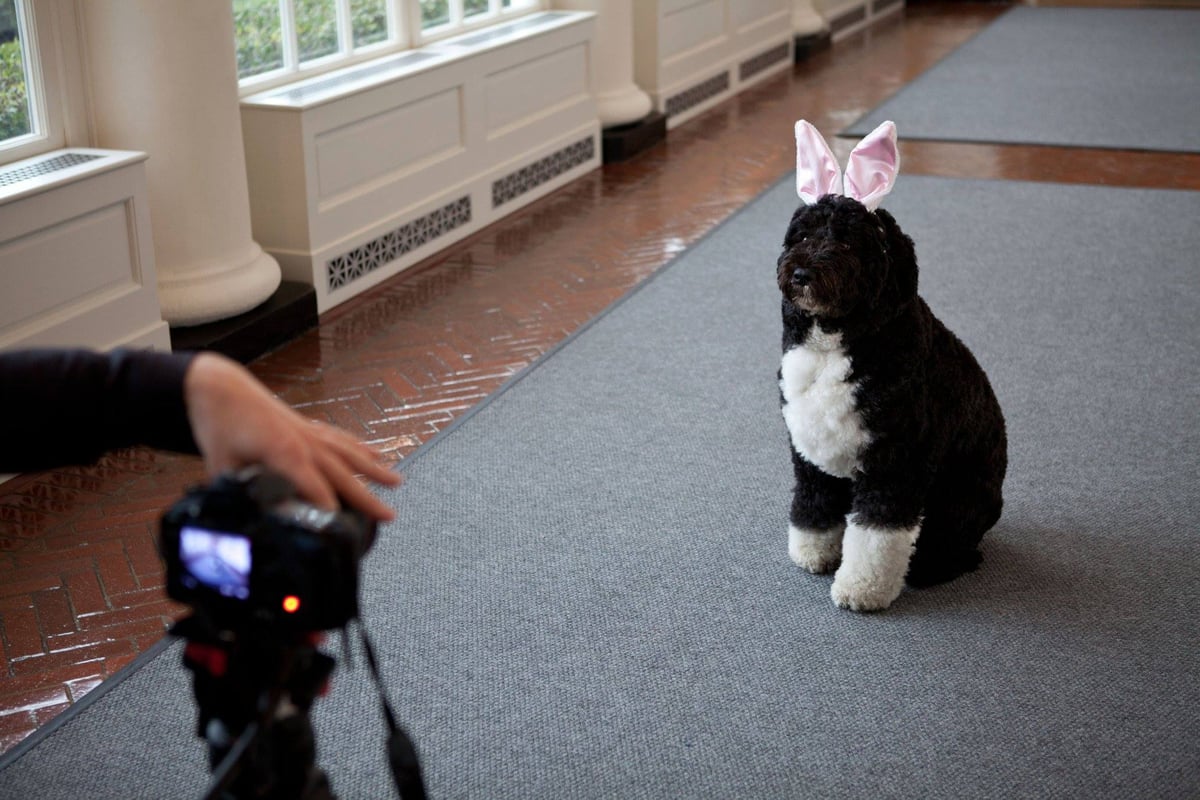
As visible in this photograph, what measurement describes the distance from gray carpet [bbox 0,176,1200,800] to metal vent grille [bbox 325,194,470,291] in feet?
3.86

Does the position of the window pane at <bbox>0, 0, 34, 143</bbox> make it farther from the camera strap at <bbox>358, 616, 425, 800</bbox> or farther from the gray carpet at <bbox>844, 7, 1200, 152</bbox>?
the gray carpet at <bbox>844, 7, 1200, 152</bbox>

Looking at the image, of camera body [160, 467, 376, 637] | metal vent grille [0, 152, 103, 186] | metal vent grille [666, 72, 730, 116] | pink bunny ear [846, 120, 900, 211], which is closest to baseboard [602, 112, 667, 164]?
metal vent grille [666, 72, 730, 116]

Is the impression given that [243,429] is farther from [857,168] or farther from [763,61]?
[763,61]

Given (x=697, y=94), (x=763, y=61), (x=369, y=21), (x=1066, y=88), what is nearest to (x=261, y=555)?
(x=369, y=21)

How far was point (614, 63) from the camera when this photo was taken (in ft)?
25.3

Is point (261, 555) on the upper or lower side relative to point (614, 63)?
upper

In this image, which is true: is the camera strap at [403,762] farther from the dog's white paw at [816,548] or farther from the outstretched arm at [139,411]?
the dog's white paw at [816,548]

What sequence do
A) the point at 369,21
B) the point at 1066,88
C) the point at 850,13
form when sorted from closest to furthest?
the point at 369,21 → the point at 1066,88 → the point at 850,13

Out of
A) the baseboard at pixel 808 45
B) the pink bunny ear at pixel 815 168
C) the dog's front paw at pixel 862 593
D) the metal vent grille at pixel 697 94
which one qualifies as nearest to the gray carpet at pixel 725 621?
the dog's front paw at pixel 862 593

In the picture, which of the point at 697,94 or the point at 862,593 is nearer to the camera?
the point at 862,593

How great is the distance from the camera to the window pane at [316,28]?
5590mm

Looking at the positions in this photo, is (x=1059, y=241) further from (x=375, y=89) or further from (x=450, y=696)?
(x=450, y=696)

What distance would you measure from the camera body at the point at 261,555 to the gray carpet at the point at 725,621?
1443 millimetres

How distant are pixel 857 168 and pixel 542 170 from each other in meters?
4.39
